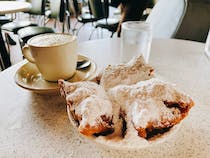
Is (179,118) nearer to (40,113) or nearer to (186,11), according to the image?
(40,113)

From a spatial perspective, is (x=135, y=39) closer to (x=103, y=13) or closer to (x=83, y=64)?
(x=83, y=64)

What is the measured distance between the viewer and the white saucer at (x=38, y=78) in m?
0.48

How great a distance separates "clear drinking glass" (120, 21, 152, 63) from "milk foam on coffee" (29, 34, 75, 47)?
0.23 m

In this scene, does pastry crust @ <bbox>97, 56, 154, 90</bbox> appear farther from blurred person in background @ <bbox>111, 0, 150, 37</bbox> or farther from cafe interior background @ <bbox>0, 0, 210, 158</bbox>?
blurred person in background @ <bbox>111, 0, 150, 37</bbox>

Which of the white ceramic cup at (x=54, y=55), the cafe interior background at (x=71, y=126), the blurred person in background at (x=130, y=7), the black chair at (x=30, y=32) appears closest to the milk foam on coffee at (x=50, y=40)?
the white ceramic cup at (x=54, y=55)

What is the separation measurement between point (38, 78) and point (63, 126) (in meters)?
0.18

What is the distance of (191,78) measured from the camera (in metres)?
0.59

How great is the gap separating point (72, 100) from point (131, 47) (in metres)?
0.40

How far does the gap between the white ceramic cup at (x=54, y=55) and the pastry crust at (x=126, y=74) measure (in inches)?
4.4

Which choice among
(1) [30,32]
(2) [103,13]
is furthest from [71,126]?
(2) [103,13]

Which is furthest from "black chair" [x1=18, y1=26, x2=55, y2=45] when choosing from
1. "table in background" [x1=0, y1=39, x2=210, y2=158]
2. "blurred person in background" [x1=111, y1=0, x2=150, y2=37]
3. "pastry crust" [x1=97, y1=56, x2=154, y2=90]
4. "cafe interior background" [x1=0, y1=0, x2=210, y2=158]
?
"pastry crust" [x1=97, y1=56, x2=154, y2=90]

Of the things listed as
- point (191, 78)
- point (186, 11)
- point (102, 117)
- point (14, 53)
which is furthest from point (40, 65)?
point (14, 53)

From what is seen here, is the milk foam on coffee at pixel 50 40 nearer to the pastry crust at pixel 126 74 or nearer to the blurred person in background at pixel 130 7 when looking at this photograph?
the pastry crust at pixel 126 74

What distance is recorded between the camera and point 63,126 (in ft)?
1.38
